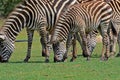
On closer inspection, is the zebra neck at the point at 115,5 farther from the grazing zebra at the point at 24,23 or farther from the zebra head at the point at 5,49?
the zebra head at the point at 5,49

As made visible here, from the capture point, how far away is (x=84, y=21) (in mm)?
17422

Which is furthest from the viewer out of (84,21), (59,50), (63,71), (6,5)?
(6,5)

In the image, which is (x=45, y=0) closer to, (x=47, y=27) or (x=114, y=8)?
(x=47, y=27)

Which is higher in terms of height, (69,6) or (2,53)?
(69,6)

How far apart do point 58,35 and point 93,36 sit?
579 cm

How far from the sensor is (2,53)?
17.8 metres

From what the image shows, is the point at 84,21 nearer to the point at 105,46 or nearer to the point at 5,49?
the point at 105,46

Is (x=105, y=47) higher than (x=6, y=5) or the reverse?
the reverse

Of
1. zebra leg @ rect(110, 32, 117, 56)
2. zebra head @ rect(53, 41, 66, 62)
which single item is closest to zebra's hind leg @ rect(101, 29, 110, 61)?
zebra head @ rect(53, 41, 66, 62)

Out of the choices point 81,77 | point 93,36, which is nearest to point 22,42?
point 93,36

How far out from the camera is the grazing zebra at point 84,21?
17141mm

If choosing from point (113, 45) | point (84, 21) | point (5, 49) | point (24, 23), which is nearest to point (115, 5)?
point (113, 45)

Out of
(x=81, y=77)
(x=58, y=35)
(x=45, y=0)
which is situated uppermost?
(x=45, y=0)

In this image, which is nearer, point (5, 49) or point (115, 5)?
point (5, 49)
